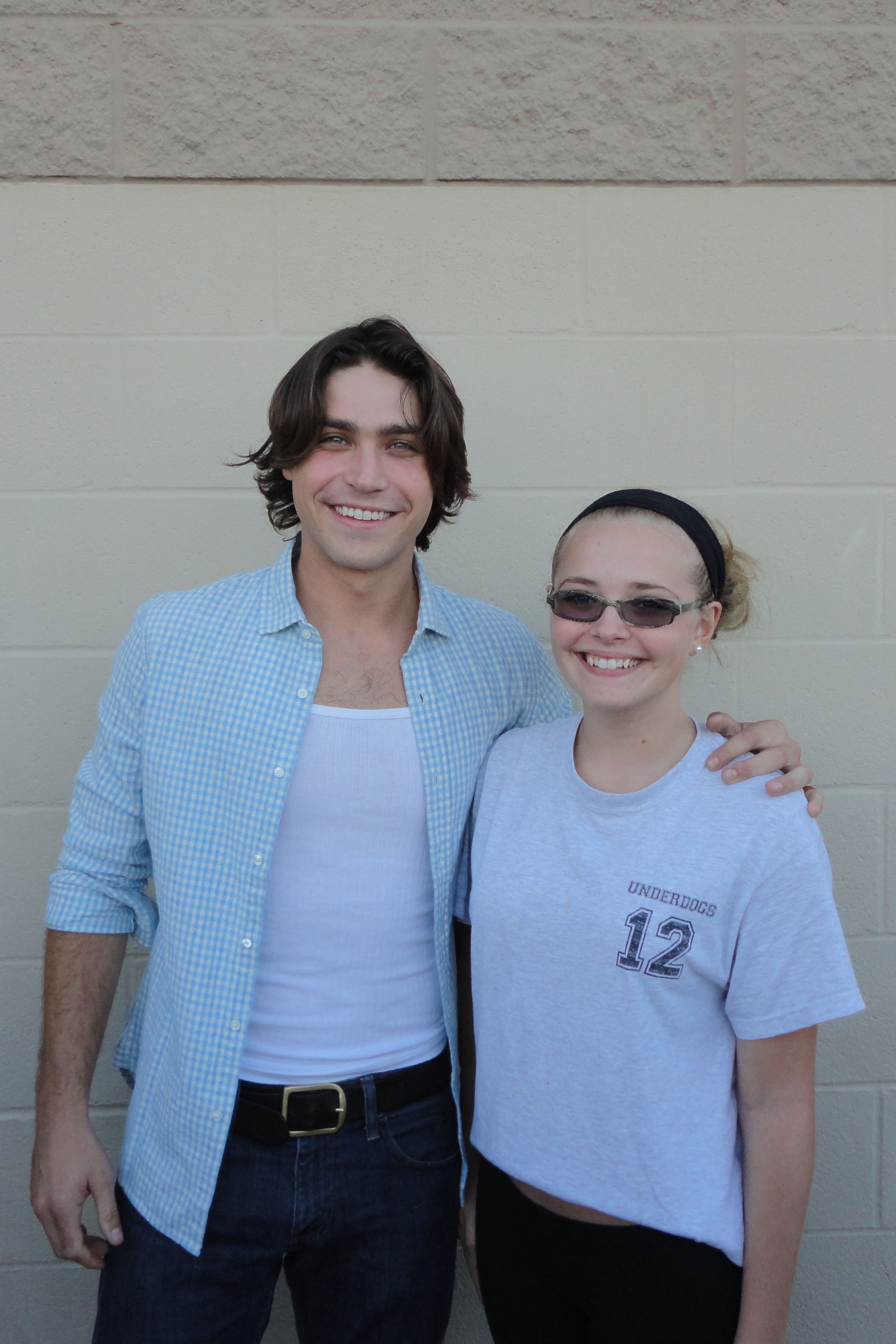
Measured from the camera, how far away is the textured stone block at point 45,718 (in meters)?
2.24

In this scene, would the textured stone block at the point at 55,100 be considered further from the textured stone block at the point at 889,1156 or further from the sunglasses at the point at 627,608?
the textured stone block at the point at 889,1156

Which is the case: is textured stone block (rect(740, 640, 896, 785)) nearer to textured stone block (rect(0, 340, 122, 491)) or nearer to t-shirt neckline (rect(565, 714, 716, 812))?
t-shirt neckline (rect(565, 714, 716, 812))

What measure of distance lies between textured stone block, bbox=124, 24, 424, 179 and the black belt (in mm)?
1812

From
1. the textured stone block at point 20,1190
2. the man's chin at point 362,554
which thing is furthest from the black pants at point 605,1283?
the textured stone block at point 20,1190

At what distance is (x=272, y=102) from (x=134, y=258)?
1.44 feet

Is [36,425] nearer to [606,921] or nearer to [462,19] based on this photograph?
[462,19]

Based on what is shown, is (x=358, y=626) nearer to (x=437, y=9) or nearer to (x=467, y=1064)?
(x=467, y=1064)

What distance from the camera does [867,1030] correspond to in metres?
2.39

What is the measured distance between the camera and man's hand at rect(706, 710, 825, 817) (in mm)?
1486

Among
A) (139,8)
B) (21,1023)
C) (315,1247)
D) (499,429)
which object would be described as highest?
(139,8)

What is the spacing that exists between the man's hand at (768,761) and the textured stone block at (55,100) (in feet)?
5.76

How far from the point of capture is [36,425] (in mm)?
2188

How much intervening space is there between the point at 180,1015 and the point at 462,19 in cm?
207

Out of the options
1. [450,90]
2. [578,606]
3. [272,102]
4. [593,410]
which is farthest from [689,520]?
[272,102]
